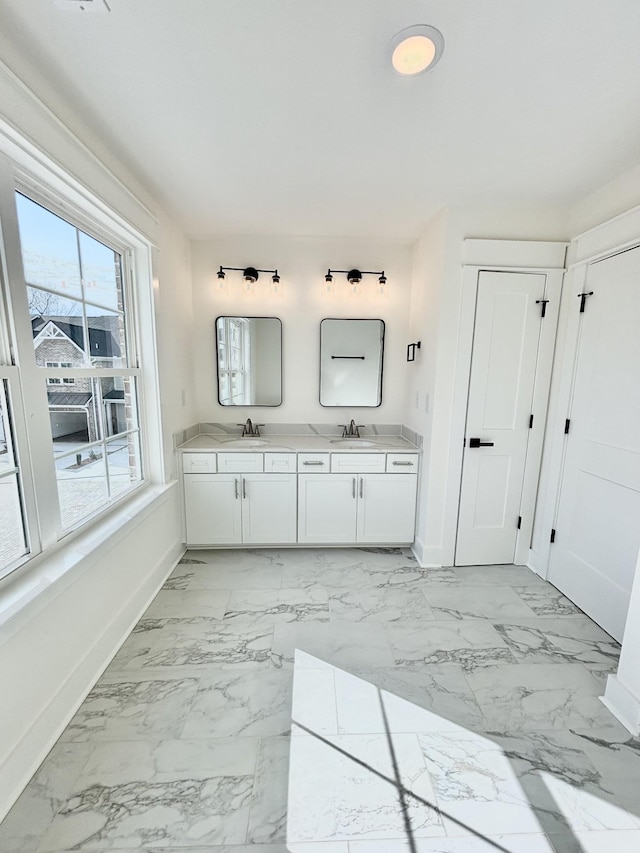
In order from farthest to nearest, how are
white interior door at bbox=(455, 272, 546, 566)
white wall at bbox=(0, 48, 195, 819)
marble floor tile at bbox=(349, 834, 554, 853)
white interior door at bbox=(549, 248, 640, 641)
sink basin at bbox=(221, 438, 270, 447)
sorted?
1. sink basin at bbox=(221, 438, 270, 447)
2. white interior door at bbox=(455, 272, 546, 566)
3. white interior door at bbox=(549, 248, 640, 641)
4. white wall at bbox=(0, 48, 195, 819)
5. marble floor tile at bbox=(349, 834, 554, 853)

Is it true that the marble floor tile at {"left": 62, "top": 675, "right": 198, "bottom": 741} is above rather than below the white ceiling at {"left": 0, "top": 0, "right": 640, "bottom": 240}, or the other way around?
below

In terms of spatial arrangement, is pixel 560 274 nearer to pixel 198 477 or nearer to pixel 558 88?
pixel 558 88

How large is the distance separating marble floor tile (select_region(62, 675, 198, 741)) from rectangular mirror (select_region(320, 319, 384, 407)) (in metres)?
2.23

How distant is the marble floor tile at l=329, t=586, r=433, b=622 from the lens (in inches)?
81.1

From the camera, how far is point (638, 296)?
1.82 metres

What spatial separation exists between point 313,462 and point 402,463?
27.4 inches

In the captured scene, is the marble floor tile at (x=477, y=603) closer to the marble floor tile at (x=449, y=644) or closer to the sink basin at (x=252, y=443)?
the marble floor tile at (x=449, y=644)

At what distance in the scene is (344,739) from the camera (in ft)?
4.42

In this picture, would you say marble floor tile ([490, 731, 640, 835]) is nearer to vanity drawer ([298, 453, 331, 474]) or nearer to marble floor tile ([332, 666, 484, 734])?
marble floor tile ([332, 666, 484, 734])

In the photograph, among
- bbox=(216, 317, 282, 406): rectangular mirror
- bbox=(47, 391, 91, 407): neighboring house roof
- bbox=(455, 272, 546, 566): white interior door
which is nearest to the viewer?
bbox=(47, 391, 91, 407): neighboring house roof

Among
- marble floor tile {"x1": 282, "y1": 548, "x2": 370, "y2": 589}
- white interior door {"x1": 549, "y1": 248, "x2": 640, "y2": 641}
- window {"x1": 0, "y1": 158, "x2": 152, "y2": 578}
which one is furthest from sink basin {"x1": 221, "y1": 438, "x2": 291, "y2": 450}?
white interior door {"x1": 549, "y1": 248, "x2": 640, "y2": 641}

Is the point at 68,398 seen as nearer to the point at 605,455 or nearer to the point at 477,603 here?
the point at 477,603

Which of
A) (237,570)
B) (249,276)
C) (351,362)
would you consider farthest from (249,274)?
(237,570)

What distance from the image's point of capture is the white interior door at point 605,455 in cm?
185
